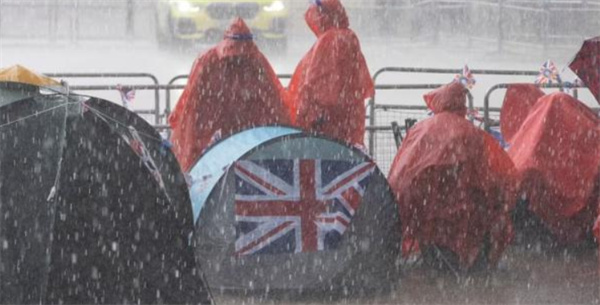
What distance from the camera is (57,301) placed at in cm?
793

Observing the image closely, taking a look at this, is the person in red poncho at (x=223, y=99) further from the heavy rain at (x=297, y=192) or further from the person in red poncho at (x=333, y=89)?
the person in red poncho at (x=333, y=89)

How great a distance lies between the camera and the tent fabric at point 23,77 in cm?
898

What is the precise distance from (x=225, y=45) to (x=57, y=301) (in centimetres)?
433

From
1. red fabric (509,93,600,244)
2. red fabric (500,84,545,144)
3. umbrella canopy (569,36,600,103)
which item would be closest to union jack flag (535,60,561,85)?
red fabric (500,84,545,144)

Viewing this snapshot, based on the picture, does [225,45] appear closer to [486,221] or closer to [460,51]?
[486,221]

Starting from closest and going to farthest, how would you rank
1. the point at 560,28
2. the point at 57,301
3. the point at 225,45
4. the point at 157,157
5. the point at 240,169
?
the point at 57,301
the point at 157,157
the point at 240,169
the point at 225,45
the point at 560,28

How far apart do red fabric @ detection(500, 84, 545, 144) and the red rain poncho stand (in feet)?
6.00

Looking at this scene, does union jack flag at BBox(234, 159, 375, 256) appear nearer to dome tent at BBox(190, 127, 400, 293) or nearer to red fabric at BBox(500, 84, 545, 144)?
dome tent at BBox(190, 127, 400, 293)

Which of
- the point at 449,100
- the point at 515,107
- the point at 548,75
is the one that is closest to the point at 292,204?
the point at 449,100

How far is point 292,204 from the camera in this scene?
966cm

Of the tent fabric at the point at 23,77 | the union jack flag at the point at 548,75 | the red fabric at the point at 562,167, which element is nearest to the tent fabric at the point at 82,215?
the tent fabric at the point at 23,77

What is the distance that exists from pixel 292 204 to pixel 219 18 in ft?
66.7

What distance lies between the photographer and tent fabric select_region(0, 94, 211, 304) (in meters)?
7.98

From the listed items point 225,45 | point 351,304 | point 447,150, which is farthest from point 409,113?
point 351,304
